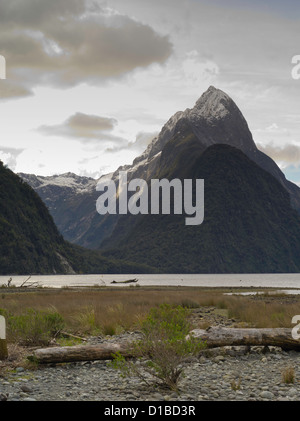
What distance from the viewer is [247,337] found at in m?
17.1

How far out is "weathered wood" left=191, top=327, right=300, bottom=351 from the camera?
16797 mm

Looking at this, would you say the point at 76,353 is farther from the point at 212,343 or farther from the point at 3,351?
the point at 212,343

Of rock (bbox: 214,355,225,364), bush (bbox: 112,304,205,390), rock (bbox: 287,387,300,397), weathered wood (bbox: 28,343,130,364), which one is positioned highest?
bush (bbox: 112,304,205,390)

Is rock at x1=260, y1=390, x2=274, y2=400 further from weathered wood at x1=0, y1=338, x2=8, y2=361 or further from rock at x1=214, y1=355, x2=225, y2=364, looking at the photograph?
weathered wood at x1=0, y1=338, x2=8, y2=361

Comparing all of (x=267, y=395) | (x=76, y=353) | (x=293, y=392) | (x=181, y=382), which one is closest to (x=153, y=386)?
(x=181, y=382)

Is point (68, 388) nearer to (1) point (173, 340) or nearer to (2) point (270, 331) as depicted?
(1) point (173, 340)

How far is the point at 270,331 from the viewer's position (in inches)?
689

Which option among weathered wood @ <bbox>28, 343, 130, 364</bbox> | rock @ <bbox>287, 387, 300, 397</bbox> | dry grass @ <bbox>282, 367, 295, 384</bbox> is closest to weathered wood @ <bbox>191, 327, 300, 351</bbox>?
weathered wood @ <bbox>28, 343, 130, 364</bbox>

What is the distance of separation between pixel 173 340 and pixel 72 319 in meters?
13.3

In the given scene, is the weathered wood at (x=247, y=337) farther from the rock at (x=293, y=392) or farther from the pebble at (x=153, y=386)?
the rock at (x=293, y=392)

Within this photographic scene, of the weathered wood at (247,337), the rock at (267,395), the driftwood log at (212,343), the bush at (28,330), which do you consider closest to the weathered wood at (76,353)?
the driftwood log at (212,343)

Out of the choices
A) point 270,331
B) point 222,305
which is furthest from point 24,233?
point 270,331

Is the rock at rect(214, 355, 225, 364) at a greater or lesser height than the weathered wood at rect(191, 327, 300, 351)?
lesser

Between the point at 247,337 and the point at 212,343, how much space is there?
53.0 inches
